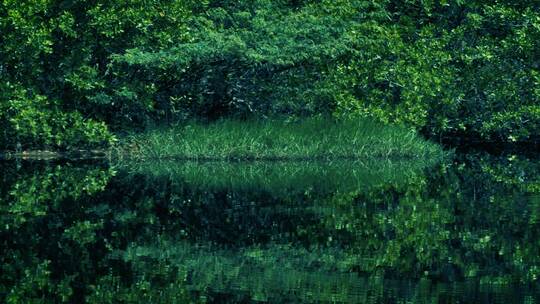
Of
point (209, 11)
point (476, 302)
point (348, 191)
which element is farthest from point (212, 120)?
point (476, 302)

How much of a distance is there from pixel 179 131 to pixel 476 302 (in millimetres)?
15336

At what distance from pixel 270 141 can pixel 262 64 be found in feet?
5.79

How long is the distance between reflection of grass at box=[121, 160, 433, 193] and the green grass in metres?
0.56

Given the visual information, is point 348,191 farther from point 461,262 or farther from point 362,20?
point 362,20

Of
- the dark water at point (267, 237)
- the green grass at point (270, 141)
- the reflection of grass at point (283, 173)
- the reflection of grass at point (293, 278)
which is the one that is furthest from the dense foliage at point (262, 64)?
the reflection of grass at point (293, 278)

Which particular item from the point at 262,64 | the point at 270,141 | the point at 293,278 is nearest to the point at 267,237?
the point at 293,278

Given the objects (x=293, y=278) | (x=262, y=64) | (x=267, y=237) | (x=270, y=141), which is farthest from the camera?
(x=262, y=64)

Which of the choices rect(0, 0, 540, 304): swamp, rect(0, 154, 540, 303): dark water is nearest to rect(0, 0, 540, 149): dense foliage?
rect(0, 0, 540, 304): swamp

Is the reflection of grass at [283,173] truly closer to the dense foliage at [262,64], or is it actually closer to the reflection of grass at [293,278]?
the dense foliage at [262,64]

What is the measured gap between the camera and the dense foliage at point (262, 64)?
2214 centimetres

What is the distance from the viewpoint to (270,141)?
76.2 feet

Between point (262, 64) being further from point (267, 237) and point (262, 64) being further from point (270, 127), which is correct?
point (267, 237)

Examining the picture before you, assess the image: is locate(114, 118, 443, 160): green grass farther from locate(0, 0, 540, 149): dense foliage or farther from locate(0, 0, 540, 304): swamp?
locate(0, 0, 540, 149): dense foliage

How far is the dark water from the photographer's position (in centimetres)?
878
